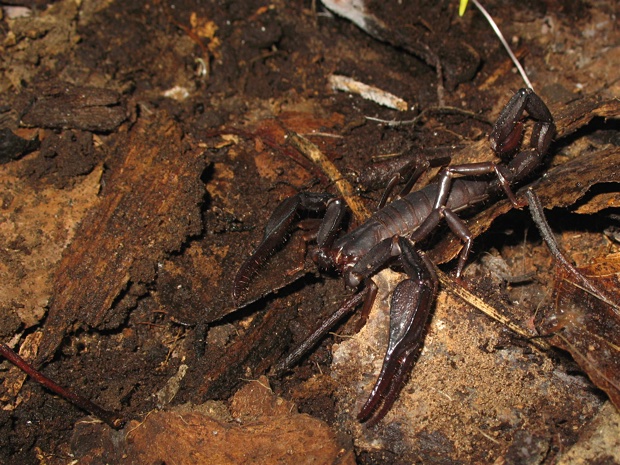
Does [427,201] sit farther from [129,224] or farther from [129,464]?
[129,464]

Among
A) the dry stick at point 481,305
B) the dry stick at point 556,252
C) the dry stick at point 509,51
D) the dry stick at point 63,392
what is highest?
the dry stick at point 509,51

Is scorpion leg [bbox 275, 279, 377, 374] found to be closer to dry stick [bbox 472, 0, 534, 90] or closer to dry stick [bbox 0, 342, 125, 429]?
dry stick [bbox 0, 342, 125, 429]

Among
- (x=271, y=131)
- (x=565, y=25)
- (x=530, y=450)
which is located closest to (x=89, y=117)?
(x=271, y=131)

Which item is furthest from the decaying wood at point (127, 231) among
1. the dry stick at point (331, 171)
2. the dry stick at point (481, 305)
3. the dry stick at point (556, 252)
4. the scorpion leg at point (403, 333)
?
the dry stick at point (556, 252)

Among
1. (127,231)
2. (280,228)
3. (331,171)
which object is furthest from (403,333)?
(127,231)

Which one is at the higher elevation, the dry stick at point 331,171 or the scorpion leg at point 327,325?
the dry stick at point 331,171

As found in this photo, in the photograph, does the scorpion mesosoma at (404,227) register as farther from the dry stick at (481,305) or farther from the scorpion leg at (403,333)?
the dry stick at (481,305)

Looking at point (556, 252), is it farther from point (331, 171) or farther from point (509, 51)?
point (509, 51)

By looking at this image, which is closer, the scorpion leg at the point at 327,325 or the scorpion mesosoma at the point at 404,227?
the scorpion mesosoma at the point at 404,227
